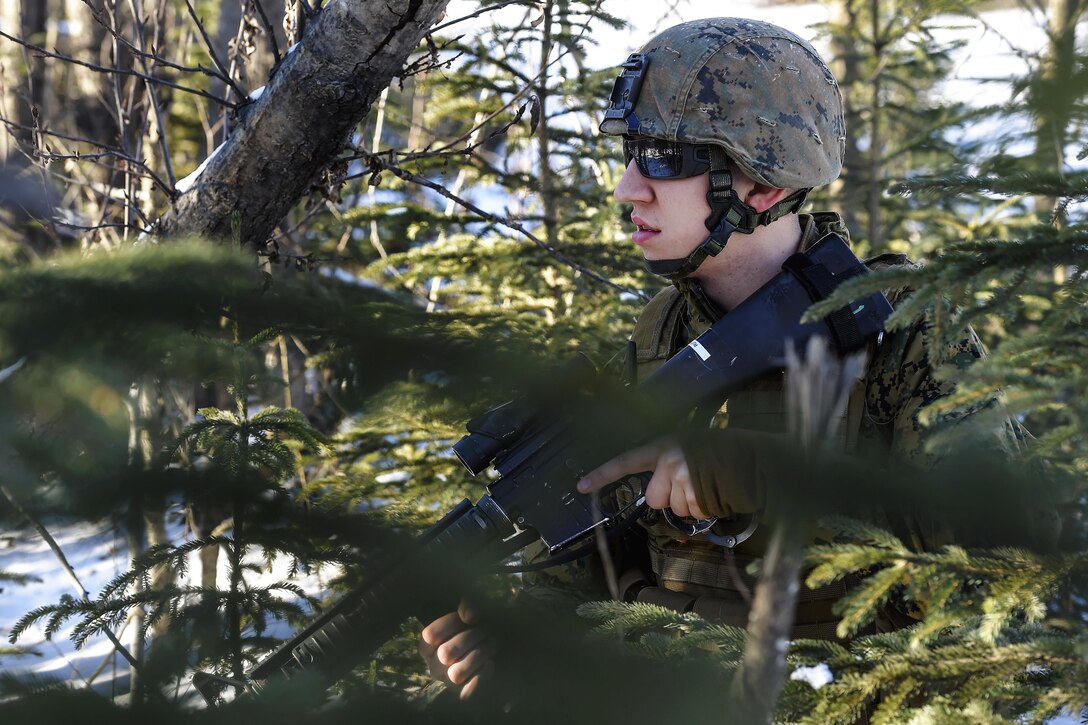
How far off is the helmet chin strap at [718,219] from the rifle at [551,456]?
0.23 meters

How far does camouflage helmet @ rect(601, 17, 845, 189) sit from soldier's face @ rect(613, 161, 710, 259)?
0.13m

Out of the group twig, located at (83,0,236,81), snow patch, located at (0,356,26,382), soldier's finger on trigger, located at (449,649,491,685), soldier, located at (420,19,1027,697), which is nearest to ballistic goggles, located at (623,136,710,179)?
soldier, located at (420,19,1027,697)

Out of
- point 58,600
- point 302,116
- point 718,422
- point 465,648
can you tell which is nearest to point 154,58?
point 302,116

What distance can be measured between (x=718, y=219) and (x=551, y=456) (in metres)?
1.05

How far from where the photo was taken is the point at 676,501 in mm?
1863

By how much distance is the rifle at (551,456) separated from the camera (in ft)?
4.13

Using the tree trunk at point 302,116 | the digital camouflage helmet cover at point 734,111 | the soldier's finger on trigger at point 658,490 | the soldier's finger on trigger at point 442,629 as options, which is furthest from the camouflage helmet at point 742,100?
the soldier's finger on trigger at point 442,629

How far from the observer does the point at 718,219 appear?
2.56 meters

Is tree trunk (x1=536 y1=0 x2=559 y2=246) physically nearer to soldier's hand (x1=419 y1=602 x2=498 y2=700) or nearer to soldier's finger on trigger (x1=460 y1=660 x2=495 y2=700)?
soldier's hand (x1=419 y1=602 x2=498 y2=700)

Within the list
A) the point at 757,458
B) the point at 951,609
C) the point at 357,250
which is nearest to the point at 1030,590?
the point at 951,609

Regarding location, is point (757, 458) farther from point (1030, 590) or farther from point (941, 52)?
point (941, 52)

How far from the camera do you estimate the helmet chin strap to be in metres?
2.54

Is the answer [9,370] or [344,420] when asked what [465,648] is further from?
[9,370]

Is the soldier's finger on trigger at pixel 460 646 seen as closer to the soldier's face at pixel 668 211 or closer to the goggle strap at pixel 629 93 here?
the soldier's face at pixel 668 211
